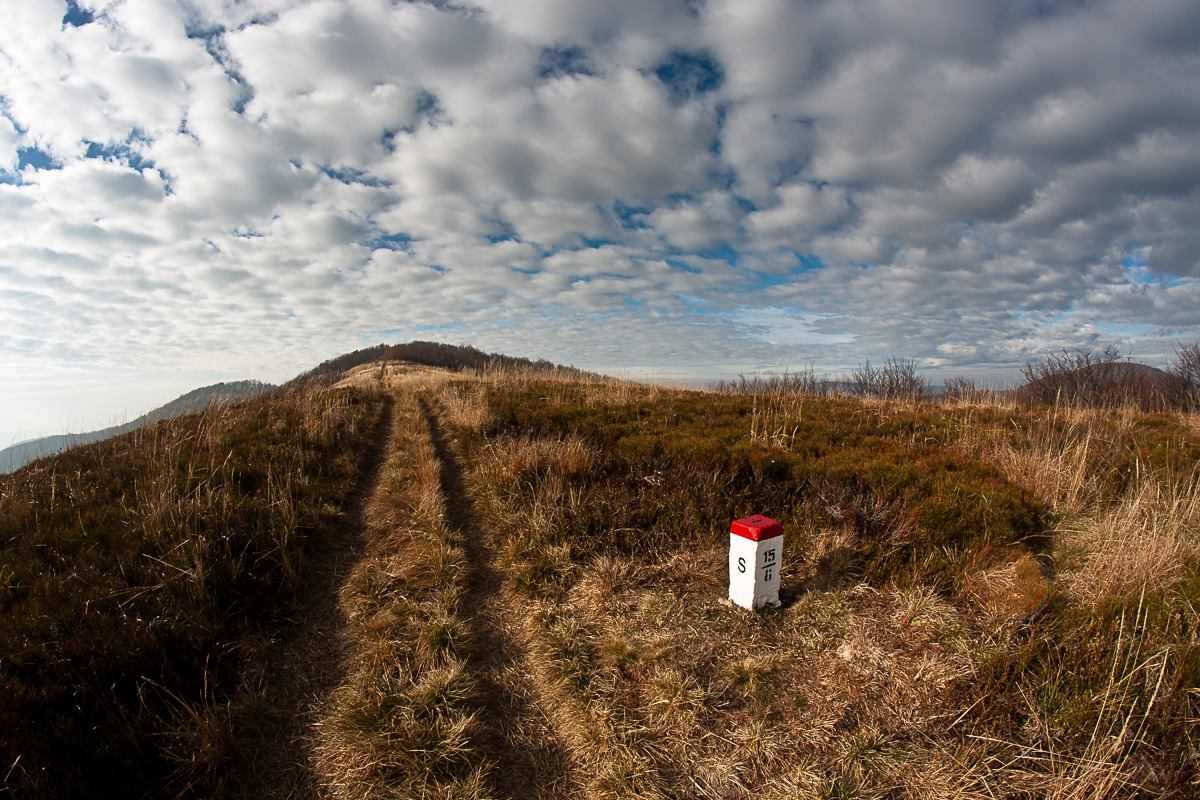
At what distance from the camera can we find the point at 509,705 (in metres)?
3.73

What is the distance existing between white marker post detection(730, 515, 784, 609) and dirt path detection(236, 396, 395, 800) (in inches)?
138

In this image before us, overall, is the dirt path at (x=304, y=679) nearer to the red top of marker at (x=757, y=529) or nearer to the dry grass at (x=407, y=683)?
the dry grass at (x=407, y=683)

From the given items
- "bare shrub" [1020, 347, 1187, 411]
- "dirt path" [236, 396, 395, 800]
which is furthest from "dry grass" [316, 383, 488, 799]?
"bare shrub" [1020, 347, 1187, 411]

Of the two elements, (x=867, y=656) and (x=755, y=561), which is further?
(x=755, y=561)

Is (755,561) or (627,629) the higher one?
(755,561)

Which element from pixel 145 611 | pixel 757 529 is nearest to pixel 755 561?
pixel 757 529

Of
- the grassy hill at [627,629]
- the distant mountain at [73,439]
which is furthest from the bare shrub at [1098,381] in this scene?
the distant mountain at [73,439]

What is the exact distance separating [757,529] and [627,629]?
4.77 feet

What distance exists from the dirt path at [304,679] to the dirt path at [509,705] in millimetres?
1152

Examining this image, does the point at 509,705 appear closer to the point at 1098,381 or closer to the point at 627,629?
the point at 627,629

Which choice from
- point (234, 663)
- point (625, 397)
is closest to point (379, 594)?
point (234, 663)

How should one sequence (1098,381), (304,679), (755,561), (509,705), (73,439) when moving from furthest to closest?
1. (1098,381)
2. (73,439)
3. (755,561)
4. (304,679)
5. (509,705)

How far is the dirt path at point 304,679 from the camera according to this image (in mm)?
3215

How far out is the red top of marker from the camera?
167 inches
